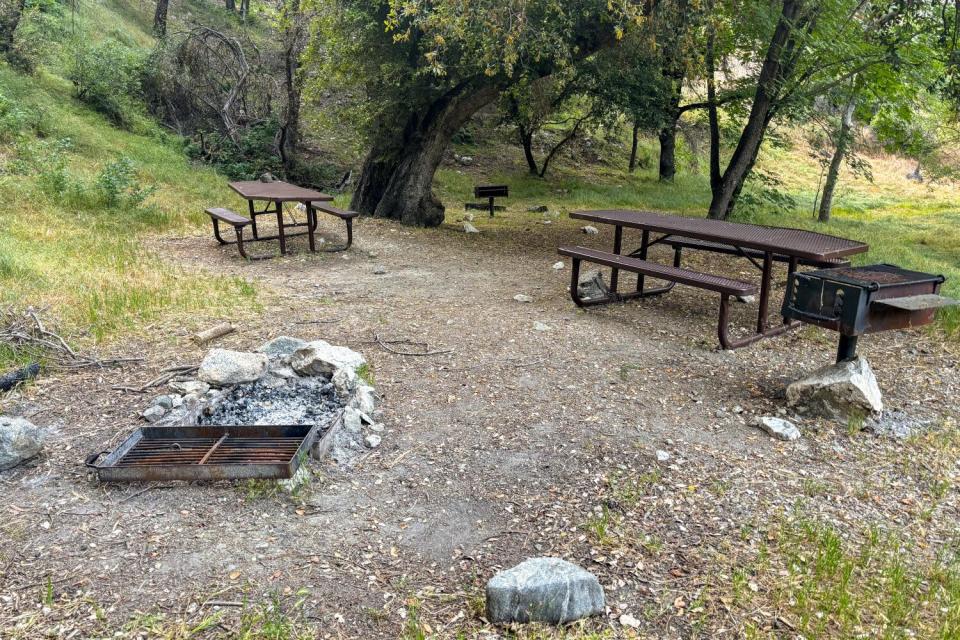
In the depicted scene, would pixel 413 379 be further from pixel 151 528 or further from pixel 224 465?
pixel 151 528

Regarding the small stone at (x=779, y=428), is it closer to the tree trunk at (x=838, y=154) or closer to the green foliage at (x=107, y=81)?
the tree trunk at (x=838, y=154)

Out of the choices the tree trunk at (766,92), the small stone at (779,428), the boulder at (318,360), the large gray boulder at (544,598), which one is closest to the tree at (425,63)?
the tree trunk at (766,92)

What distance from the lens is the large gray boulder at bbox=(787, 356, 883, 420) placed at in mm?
4055

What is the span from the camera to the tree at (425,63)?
292 inches

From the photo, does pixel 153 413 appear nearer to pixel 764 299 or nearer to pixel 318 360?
pixel 318 360

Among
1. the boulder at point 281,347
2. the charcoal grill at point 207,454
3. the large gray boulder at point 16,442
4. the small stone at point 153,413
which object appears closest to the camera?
the charcoal grill at point 207,454

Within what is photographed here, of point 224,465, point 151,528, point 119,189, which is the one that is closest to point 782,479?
point 224,465

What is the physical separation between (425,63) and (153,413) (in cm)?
697

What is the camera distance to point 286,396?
13.7 ft

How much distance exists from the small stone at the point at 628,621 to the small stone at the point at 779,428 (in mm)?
1856

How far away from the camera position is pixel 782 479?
3.44 m

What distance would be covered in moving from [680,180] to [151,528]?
19.8 metres

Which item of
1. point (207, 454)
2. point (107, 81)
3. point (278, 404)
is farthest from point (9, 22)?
point (207, 454)

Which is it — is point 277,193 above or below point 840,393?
above
